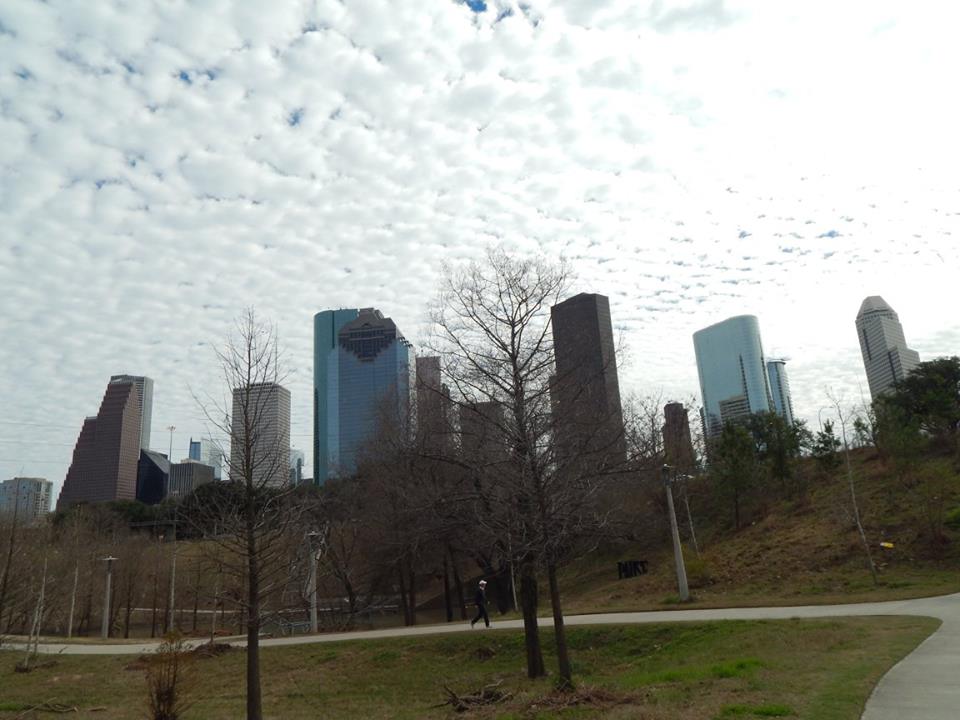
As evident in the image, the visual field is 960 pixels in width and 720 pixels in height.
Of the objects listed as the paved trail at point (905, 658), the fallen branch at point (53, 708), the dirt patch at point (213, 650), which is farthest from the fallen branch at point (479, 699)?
the dirt patch at point (213, 650)

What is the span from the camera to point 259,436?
11.9 m

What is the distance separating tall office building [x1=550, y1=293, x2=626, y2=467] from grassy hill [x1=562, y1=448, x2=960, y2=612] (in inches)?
352

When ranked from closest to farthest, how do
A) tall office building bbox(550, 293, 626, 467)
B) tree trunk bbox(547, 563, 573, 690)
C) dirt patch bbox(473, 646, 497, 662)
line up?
tree trunk bbox(547, 563, 573, 690) → tall office building bbox(550, 293, 626, 467) → dirt patch bbox(473, 646, 497, 662)

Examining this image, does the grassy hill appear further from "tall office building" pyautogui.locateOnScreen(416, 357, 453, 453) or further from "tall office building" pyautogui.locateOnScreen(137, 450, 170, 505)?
"tall office building" pyautogui.locateOnScreen(137, 450, 170, 505)

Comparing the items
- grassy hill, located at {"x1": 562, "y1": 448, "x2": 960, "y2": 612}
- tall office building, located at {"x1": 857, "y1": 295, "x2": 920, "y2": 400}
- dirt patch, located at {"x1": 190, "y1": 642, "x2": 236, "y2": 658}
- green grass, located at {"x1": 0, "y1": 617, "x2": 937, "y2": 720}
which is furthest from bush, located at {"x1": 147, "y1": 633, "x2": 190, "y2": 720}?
tall office building, located at {"x1": 857, "y1": 295, "x2": 920, "y2": 400}

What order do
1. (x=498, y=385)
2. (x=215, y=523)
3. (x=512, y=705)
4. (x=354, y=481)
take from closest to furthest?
(x=512, y=705)
(x=215, y=523)
(x=498, y=385)
(x=354, y=481)

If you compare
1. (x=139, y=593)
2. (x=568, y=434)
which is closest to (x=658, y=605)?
(x=568, y=434)

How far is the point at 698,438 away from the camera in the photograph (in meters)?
38.2

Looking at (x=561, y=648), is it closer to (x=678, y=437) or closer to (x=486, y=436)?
(x=486, y=436)

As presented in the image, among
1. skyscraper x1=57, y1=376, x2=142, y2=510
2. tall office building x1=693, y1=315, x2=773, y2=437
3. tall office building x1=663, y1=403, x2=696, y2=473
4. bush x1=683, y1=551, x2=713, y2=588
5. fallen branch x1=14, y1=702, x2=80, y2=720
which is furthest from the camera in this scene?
tall office building x1=693, y1=315, x2=773, y2=437

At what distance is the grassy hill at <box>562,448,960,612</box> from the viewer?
20.7 meters

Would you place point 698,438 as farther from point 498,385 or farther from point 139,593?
point 139,593

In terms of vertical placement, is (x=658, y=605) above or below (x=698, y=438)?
below

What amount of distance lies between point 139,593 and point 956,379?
1917 inches
